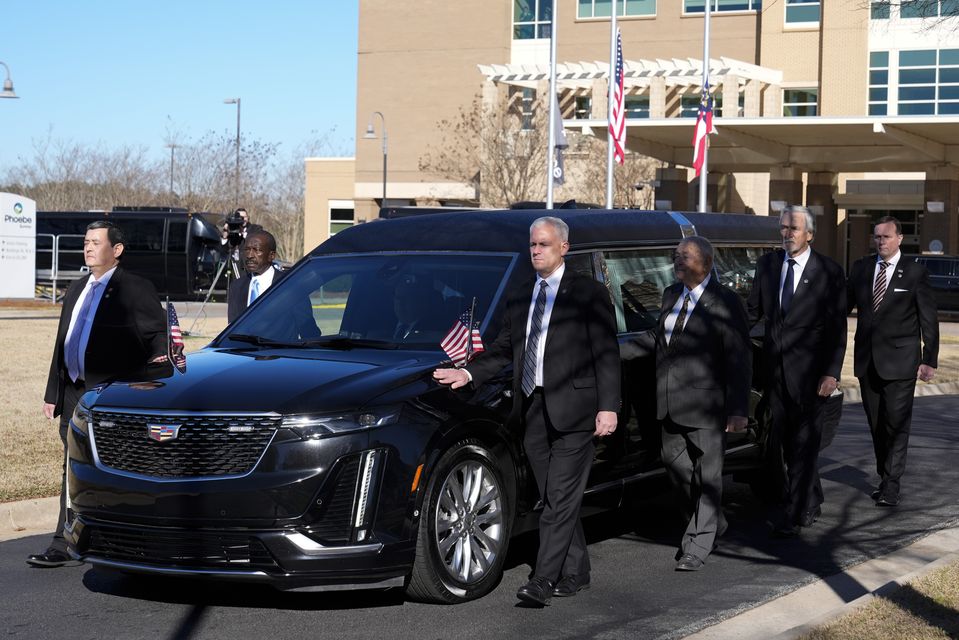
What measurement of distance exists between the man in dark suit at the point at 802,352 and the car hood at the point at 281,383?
273 cm

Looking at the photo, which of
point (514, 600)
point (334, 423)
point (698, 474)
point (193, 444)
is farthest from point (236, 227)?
point (334, 423)

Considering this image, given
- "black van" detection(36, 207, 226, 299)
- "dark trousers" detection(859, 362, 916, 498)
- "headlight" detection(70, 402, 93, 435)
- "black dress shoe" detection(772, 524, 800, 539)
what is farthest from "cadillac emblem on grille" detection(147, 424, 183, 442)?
"black van" detection(36, 207, 226, 299)

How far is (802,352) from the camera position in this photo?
8844mm

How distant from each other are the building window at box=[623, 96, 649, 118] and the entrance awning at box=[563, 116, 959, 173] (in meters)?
8.28

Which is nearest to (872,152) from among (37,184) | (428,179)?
(428,179)

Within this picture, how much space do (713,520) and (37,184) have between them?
8143 centimetres

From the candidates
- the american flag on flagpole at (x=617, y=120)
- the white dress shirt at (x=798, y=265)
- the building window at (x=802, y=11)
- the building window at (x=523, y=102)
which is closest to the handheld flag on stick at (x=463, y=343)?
the white dress shirt at (x=798, y=265)

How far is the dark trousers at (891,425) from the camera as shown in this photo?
9.85 metres

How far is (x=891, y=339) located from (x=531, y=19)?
2304 inches

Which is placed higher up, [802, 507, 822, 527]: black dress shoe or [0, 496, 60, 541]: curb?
[802, 507, 822, 527]: black dress shoe

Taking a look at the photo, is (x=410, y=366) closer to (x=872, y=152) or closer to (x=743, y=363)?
(x=743, y=363)

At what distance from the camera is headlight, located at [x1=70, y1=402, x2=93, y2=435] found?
272 inches

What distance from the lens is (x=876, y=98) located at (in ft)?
187

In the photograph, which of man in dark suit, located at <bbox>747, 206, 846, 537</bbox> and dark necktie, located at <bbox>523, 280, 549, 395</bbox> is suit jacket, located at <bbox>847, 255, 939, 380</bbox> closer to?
man in dark suit, located at <bbox>747, 206, 846, 537</bbox>
